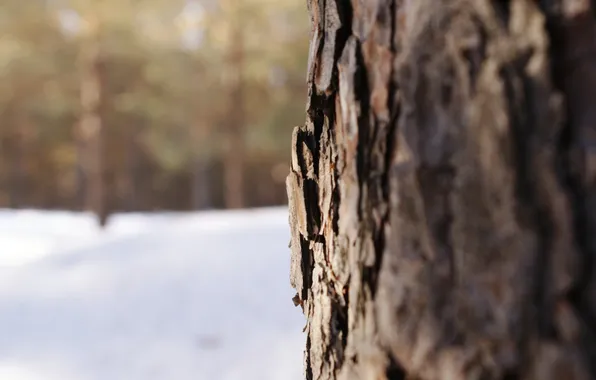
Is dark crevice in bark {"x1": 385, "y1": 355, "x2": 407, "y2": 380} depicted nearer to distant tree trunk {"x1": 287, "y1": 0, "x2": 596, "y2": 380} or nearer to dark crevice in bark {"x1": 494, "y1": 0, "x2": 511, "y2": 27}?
distant tree trunk {"x1": 287, "y1": 0, "x2": 596, "y2": 380}

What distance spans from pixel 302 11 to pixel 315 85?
12490mm

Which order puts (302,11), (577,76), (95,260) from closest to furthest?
(577,76) → (95,260) → (302,11)

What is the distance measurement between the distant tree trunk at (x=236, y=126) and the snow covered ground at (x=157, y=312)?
22.2 ft

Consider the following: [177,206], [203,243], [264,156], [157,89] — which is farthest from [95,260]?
[177,206]

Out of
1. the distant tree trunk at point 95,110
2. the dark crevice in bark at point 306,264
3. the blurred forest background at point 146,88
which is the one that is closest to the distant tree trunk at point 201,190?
the blurred forest background at point 146,88

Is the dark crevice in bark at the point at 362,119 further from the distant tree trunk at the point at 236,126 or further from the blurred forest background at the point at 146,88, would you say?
the distant tree trunk at the point at 236,126

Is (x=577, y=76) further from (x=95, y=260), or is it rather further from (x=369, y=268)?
(x=95, y=260)

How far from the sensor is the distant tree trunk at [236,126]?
13266 millimetres

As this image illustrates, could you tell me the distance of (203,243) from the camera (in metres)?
6.28

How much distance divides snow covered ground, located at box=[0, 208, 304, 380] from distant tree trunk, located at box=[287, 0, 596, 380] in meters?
2.70

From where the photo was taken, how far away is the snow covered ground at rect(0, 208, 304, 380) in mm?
3463

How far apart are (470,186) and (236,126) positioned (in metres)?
13.0

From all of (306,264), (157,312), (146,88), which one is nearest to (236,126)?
(146,88)

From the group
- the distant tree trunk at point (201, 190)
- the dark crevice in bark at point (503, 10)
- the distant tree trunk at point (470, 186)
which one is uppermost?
the dark crevice in bark at point (503, 10)
